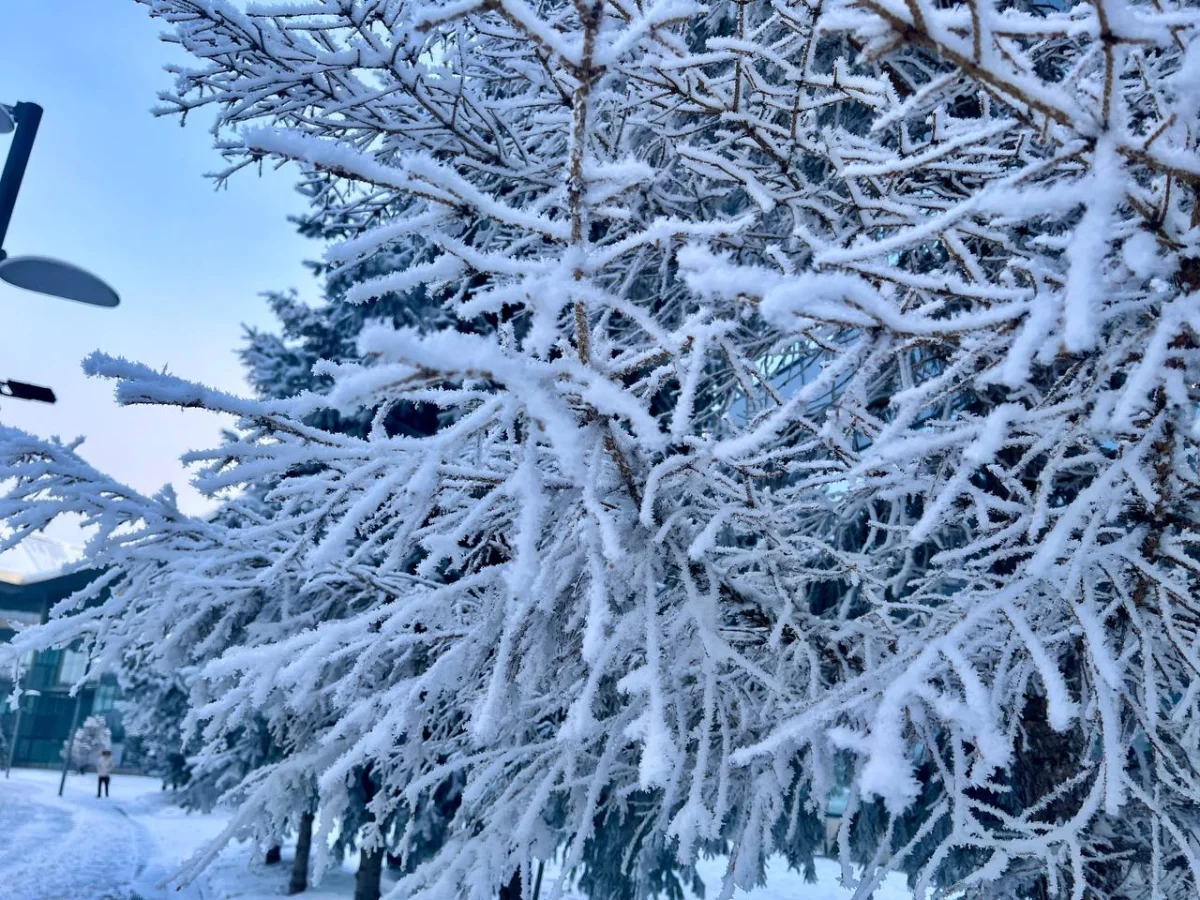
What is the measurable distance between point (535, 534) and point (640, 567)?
82 cm

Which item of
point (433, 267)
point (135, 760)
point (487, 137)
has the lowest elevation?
point (135, 760)

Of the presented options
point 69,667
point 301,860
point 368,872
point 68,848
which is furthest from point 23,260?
point 69,667

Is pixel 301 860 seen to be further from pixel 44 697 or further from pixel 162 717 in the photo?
pixel 44 697

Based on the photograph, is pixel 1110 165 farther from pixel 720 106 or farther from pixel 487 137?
pixel 487 137

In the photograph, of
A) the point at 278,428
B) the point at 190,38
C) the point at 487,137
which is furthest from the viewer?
the point at 487,137

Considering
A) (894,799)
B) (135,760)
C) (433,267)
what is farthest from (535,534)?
(135,760)

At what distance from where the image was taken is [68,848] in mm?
14570

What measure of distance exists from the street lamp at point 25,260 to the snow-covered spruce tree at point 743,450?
245 cm

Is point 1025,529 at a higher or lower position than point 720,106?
lower

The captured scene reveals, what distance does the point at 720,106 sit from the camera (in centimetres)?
280

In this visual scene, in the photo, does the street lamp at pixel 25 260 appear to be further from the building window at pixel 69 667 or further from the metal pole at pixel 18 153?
the building window at pixel 69 667

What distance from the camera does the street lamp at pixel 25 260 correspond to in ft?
17.2

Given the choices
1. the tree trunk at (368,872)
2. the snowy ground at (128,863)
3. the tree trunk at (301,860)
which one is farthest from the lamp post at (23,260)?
the tree trunk at (301,860)

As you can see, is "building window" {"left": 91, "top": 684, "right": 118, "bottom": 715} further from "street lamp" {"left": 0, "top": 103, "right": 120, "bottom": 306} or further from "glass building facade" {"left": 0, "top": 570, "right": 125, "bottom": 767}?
"street lamp" {"left": 0, "top": 103, "right": 120, "bottom": 306}
